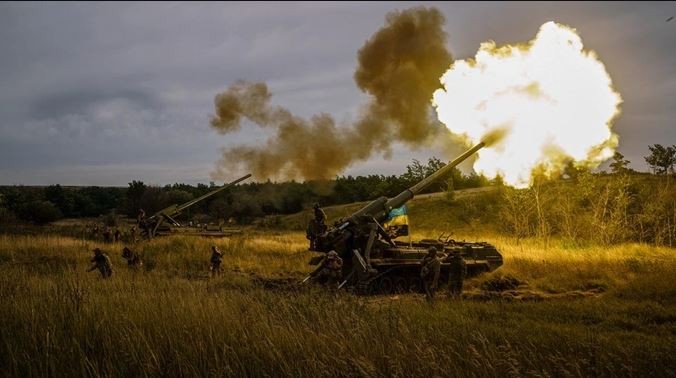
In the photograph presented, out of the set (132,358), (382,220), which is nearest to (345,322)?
(132,358)

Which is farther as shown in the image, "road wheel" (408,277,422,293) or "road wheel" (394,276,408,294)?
"road wheel" (408,277,422,293)

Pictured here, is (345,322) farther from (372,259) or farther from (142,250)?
(142,250)

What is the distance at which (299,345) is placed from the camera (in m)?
5.20

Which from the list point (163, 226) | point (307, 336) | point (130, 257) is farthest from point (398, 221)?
point (163, 226)

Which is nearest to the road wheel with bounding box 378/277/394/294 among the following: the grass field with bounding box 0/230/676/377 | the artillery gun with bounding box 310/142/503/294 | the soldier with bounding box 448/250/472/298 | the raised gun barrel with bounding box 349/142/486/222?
the artillery gun with bounding box 310/142/503/294

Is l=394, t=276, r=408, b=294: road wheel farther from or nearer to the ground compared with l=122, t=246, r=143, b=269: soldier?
nearer to the ground

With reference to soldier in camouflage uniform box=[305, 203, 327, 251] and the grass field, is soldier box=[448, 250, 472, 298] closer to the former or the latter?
the grass field

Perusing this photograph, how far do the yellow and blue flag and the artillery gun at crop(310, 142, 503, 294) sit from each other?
107 cm

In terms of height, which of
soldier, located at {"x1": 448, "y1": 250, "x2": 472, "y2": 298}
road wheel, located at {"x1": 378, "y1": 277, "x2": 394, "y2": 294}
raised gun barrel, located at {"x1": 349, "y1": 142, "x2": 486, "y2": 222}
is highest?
raised gun barrel, located at {"x1": 349, "y1": 142, "x2": 486, "y2": 222}

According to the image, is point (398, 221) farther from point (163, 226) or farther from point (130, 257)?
point (163, 226)

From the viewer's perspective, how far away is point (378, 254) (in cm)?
1405

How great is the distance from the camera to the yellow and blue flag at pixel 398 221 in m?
15.6

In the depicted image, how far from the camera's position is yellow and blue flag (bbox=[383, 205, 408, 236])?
15.6 meters

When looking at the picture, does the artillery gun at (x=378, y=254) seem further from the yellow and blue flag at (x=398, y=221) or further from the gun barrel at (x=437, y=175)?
the yellow and blue flag at (x=398, y=221)
